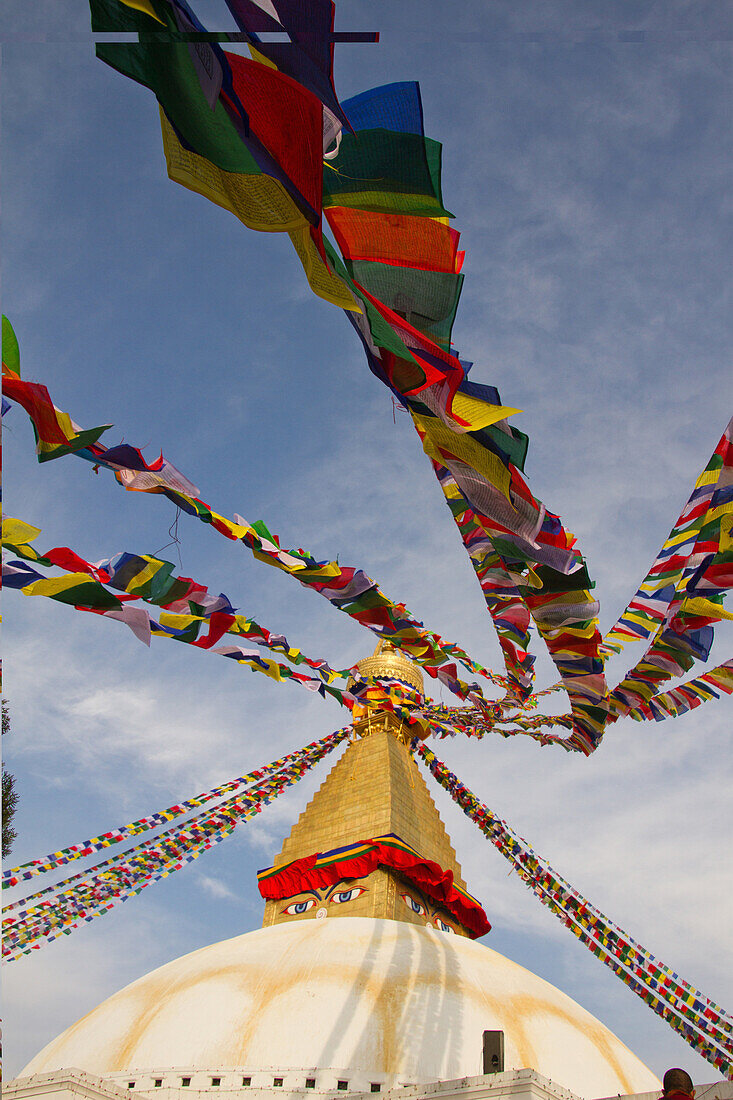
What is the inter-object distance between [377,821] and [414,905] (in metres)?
1.63

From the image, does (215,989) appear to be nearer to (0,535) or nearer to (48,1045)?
(48,1045)

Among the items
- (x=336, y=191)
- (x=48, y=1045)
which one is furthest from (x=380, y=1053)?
(x=336, y=191)

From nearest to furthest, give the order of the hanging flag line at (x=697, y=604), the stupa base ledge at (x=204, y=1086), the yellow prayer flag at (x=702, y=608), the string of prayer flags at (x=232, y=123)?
the string of prayer flags at (x=232, y=123) → the hanging flag line at (x=697, y=604) → the yellow prayer flag at (x=702, y=608) → the stupa base ledge at (x=204, y=1086)

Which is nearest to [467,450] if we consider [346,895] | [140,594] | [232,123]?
[232,123]

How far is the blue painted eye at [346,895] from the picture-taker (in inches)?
533

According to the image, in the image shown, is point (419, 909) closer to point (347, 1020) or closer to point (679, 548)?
point (347, 1020)

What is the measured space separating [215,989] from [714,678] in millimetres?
7536

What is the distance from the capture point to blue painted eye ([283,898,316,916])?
14070mm

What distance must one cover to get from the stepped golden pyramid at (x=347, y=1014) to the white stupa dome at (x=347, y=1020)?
19 millimetres

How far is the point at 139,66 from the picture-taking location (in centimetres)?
291

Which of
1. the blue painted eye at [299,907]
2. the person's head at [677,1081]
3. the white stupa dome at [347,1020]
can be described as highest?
the blue painted eye at [299,907]

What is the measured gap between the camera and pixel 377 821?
14.6m

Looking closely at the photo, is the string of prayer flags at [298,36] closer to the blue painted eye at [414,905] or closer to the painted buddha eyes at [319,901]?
the painted buddha eyes at [319,901]

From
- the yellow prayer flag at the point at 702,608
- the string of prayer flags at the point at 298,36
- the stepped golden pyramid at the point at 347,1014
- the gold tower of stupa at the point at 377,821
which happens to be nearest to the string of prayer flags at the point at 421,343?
the string of prayer flags at the point at 298,36
